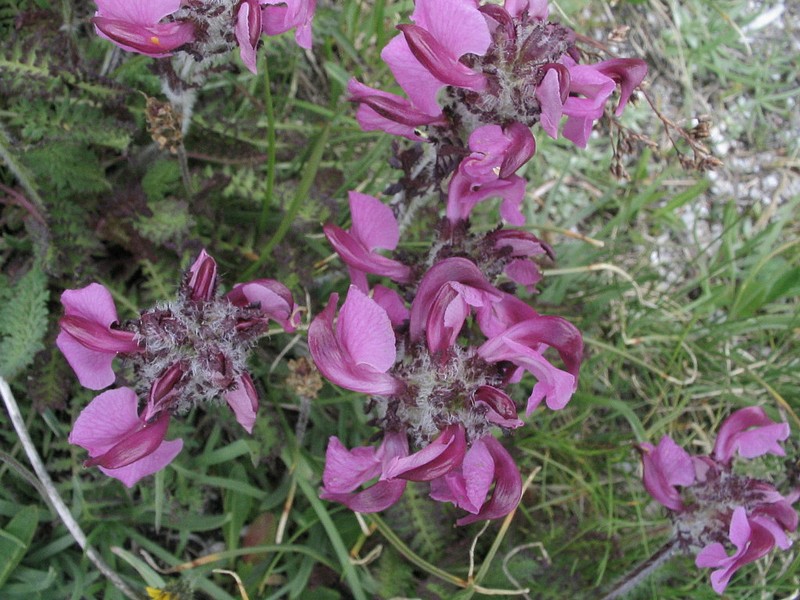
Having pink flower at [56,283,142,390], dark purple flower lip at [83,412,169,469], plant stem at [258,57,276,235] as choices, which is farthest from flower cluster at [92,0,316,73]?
dark purple flower lip at [83,412,169,469]

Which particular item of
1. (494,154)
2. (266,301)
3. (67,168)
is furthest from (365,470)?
(67,168)

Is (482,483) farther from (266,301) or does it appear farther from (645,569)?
(645,569)

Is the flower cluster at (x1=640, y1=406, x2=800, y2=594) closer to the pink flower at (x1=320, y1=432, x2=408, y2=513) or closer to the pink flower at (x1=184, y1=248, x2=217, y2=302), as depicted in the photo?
the pink flower at (x1=320, y1=432, x2=408, y2=513)

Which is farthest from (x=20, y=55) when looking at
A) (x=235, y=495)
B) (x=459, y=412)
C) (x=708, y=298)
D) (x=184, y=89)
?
(x=708, y=298)

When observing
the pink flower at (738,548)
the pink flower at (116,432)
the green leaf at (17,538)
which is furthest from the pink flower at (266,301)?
the pink flower at (738,548)

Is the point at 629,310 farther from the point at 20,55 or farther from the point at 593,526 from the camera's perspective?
the point at 20,55

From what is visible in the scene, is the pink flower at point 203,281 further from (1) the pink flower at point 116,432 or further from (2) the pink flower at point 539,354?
(2) the pink flower at point 539,354
